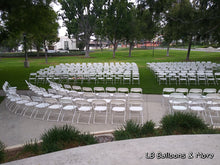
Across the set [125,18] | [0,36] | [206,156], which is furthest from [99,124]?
[125,18]

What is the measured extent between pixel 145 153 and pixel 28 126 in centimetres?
447

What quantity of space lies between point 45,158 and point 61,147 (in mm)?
635

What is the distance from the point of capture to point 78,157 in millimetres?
3916

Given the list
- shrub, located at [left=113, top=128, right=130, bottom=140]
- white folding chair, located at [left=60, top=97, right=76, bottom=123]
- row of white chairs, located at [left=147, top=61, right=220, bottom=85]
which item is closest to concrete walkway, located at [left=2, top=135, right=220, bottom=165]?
shrub, located at [left=113, top=128, right=130, bottom=140]

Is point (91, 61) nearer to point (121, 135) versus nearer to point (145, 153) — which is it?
point (121, 135)

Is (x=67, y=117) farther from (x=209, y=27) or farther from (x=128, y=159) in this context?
(x=209, y=27)

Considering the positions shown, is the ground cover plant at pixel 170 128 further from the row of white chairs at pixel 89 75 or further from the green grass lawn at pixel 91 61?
the row of white chairs at pixel 89 75

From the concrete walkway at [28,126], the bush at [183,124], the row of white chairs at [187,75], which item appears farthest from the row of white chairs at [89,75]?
the bush at [183,124]

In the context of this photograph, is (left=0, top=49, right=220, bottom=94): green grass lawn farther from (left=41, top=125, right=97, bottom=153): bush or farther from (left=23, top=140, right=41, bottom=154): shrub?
(left=23, top=140, right=41, bottom=154): shrub

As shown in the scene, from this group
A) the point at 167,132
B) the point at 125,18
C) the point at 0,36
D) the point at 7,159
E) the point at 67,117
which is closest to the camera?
the point at 7,159

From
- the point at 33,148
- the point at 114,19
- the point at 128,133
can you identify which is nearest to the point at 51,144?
the point at 33,148

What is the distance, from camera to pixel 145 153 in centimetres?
401

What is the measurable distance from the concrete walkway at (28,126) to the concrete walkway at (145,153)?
1.74 meters

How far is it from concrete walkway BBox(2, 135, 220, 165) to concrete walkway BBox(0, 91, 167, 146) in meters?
1.74
